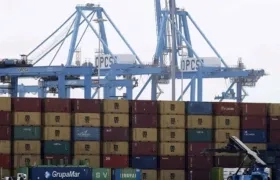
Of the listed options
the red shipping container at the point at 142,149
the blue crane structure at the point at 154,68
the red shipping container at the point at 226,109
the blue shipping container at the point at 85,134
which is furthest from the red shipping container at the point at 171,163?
the blue crane structure at the point at 154,68

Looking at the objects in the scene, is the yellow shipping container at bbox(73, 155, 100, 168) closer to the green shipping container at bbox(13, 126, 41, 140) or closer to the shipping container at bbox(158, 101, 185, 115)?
the green shipping container at bbox(13, 126, 41, 140)

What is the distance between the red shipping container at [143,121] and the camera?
74625 mm

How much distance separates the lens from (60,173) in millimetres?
67250

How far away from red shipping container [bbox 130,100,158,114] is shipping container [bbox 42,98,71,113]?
4.73 meters

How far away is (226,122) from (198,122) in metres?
2.28

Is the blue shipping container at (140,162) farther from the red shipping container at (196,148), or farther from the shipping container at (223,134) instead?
the shipping container at (223,134)

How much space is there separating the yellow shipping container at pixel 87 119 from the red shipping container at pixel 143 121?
2.61 m

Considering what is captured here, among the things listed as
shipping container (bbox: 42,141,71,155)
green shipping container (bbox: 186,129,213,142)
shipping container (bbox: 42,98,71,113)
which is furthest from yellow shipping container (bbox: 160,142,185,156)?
shipping container (bbox: 42,141,71,155)

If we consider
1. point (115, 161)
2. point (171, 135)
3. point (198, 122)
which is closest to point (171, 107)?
point (171, 135)

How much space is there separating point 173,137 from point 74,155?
7469mm

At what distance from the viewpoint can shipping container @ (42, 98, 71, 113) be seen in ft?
239

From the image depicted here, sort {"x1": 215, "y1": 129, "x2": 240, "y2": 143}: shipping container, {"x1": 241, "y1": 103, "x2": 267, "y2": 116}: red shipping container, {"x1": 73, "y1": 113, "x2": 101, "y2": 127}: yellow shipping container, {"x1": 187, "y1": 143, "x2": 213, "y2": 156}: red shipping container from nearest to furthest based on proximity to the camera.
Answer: {"x1": 73, "y1": 113, "x2": 101, "y2": 127}: yellow shipping container < {"x1": 187, "y1": 143, "x2": 213, "y2": 156}: red shipping container < {"x1": 215, "y1": 129, "x2": 240, "y2": 143}: shipping container < {"x1": 241, "y1": 103, "x2": 267, "y2": 116}: red shipping container

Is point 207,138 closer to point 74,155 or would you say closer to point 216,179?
point 216,179

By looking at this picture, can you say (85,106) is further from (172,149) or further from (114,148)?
(172,149)
